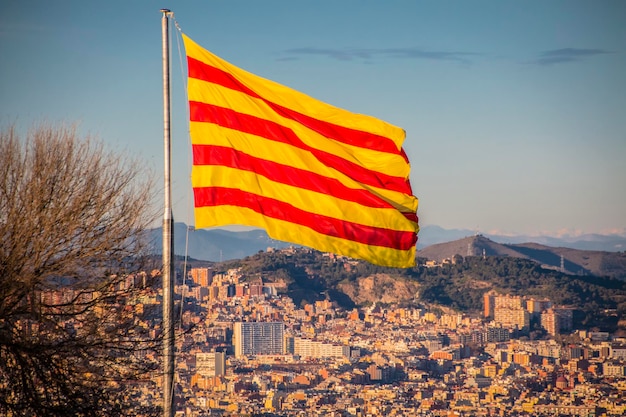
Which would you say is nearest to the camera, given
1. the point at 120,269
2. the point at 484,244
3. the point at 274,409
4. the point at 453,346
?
the point at 120,269

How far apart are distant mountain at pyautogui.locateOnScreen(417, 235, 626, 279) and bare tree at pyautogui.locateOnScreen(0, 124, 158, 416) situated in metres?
79.9

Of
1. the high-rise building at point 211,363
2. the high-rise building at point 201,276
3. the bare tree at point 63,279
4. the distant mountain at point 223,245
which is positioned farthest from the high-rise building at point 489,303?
the bare tree at point 63,279

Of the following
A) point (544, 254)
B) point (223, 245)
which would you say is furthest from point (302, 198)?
point (223, 245)

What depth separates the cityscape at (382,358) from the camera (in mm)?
40750

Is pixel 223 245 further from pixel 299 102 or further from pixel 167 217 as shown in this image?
pixel 167 217

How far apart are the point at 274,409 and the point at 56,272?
99.9 ft

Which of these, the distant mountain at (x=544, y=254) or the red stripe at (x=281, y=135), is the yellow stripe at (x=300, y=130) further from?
the distant mountain at (x=544, y=254)

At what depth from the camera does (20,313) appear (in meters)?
8.41

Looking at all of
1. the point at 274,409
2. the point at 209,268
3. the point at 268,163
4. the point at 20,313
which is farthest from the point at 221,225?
the point at 209,268

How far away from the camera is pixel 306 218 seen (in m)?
7.40

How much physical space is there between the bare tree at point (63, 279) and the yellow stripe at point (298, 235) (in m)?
1.83

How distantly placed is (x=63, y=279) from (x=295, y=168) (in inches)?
110

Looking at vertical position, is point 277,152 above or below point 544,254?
below

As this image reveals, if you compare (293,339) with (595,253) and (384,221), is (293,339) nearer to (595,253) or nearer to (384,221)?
(595,253)
